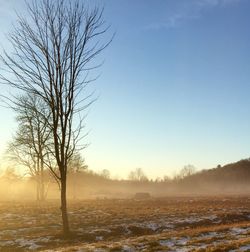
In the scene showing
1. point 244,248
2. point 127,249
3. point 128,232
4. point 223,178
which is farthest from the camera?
point 223,178

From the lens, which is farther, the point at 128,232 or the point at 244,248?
the point at 128,232

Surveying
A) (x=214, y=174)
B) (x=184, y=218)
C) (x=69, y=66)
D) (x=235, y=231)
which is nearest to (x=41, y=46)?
(x=69, y=66)

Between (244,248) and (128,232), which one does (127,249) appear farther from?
(128,232)

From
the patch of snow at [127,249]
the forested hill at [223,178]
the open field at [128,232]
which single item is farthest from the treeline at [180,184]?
the patch of snow at [127,249]

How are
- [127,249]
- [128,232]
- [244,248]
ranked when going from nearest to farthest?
[244,248], [127,249], [128,232]

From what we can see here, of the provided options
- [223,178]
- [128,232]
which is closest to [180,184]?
[223,178]

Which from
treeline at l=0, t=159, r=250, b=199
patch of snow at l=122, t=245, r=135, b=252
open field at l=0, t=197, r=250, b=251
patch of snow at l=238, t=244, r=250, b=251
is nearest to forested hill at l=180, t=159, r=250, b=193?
treeline at l=0, t=159, r=250, b=199

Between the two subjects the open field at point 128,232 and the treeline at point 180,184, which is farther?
the treeline at point 180,184

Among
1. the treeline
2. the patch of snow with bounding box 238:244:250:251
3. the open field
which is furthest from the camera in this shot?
the treeline

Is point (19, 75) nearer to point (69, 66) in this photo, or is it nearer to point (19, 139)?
point (69, 66)

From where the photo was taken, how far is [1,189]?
120 metres

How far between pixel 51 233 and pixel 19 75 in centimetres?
927

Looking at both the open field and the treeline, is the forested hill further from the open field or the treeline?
the open field

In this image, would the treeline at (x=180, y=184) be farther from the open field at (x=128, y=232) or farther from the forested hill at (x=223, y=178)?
the open field at (x=128, y=232)
